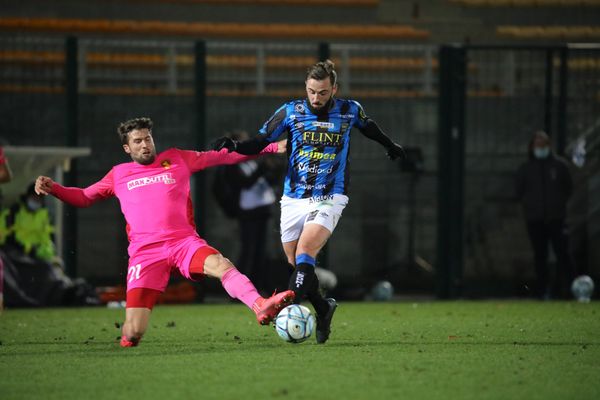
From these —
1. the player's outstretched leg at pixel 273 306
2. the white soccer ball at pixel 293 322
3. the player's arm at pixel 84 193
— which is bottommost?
the white soccer ball at pixel 293 322

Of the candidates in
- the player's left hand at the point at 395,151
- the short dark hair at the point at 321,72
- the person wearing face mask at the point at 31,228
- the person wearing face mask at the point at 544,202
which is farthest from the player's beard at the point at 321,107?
the person wearing face mask at the point at 544,202

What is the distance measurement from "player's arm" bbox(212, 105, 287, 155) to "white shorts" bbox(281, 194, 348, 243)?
18.8 inches

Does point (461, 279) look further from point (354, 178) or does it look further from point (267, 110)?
point (267, 110)

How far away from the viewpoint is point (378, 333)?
9516mm

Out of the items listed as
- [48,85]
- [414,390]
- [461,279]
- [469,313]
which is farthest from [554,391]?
[48,85]

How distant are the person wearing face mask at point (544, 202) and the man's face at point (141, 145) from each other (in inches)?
279

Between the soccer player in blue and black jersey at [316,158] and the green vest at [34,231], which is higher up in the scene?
the soccer player in blue and black jersey at [316,158]

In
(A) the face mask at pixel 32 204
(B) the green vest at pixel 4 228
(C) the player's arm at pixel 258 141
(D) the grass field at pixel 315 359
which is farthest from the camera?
(A) the face mask at pixel 32 204

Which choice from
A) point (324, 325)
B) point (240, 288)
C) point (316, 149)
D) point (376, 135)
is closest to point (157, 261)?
point (240, 288)

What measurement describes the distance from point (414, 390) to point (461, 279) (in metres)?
8.90

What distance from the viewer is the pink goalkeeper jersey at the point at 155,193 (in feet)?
27.4

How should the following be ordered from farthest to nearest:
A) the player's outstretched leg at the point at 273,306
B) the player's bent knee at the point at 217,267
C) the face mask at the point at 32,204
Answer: the face mask at the point at 32,204 < the player's bent knee at the point at 217,267 < the player's outstretched leg at the point at 273,306

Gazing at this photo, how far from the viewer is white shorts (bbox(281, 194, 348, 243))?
845 cm

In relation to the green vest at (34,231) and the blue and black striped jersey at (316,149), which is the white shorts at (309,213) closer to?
the blue and black striped jersey at (316,149)
